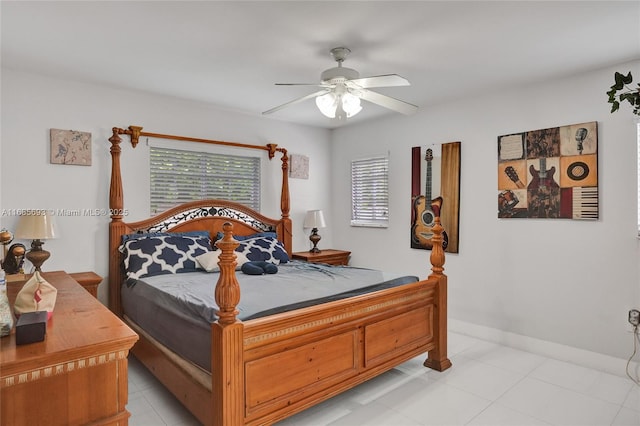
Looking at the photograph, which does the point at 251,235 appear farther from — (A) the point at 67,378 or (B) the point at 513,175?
(A) the point at 67,378

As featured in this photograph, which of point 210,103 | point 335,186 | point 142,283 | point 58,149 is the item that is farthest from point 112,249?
point 335,186

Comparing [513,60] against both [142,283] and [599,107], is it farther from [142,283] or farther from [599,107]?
[142,283]

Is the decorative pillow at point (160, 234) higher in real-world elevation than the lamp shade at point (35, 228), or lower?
lower

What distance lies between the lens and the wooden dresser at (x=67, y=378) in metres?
1.19

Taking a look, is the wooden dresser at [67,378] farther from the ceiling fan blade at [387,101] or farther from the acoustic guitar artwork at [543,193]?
the acoustic guitar artwork at [543,193]

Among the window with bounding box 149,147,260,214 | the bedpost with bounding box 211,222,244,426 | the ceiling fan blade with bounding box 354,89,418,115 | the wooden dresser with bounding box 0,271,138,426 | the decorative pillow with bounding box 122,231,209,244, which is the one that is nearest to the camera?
the wooden dresser with bounding box 0,271,138,426

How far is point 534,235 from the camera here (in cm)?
357

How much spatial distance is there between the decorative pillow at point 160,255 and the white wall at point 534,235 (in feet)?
7.91

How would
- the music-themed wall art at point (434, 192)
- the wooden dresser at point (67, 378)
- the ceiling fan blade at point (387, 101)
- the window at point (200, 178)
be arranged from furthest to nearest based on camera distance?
the music-themed wall art at point (434, 192) → the window at point (200, 178) → the ceiling fan blade at point (387, 101) → the wooden dresser at point (67, 378)

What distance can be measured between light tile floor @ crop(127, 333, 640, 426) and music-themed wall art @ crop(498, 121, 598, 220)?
1346mm

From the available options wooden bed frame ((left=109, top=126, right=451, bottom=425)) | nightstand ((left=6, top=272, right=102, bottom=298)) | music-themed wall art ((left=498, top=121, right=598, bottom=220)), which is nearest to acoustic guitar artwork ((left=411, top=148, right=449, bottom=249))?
music-themed wall art ((left=498, top=121, right=598, bottom=220))

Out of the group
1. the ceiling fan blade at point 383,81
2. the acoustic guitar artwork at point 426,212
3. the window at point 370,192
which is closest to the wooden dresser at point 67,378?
the ceiling fan blade at point 383,81

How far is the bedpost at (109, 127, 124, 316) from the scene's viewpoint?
12.0 feet

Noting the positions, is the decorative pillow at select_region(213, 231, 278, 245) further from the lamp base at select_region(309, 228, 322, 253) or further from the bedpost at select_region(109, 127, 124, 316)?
the bedpost at select_region(109, 127, 124, 316)
